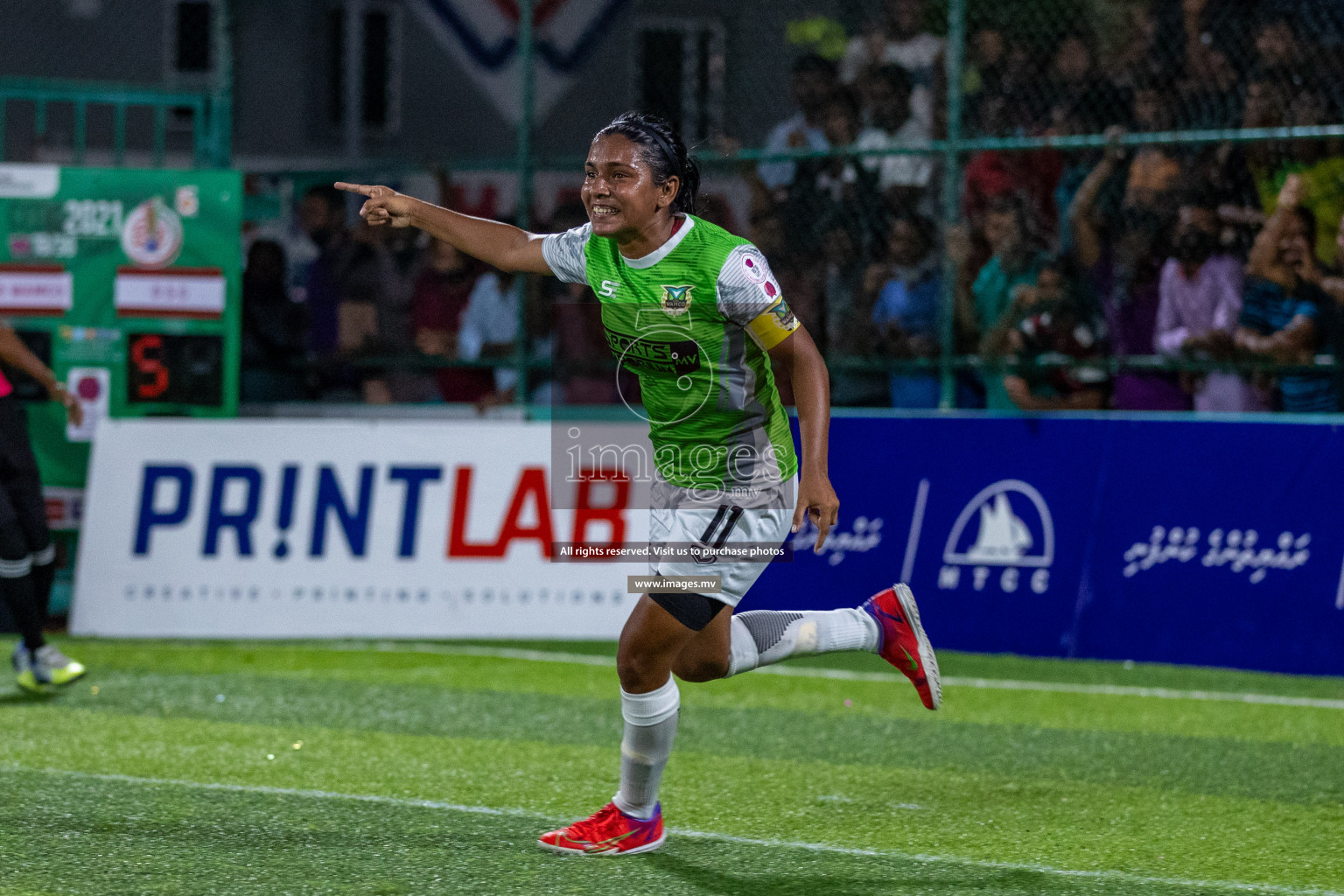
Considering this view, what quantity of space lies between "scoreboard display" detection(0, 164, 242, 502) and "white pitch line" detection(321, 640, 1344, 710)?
2.23 metres

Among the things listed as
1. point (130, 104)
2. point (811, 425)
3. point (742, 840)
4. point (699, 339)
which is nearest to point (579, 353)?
point (130, 104)

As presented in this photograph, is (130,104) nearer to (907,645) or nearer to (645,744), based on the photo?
(907,645)

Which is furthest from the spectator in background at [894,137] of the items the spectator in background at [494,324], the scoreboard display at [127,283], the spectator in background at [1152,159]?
the scoreboard display at [127,283]

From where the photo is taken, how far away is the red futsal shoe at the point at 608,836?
5.21m

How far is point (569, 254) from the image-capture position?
5.30m

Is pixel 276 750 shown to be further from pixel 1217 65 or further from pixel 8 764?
pixel 1217 65

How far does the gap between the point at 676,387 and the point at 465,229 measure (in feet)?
2.81

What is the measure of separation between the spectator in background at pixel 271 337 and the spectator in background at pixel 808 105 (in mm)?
3402

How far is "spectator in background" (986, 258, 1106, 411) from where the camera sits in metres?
9.84

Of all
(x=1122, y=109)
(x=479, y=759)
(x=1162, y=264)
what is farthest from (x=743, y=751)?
(x=1122, y=109)

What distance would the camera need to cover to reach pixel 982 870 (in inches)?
200

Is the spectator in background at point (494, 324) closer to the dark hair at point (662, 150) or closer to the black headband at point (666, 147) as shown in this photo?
the dark hair at point (662, 150)

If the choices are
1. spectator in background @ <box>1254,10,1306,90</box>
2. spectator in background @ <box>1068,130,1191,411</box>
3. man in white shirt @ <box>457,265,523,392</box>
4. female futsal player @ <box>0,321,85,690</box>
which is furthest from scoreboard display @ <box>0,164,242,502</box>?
spectator in background @ <box>1254,10,1306,90</box>

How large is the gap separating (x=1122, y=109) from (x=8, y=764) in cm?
682
